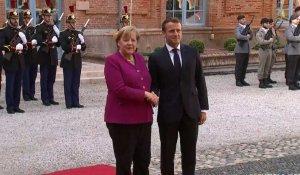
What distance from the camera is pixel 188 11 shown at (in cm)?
2183

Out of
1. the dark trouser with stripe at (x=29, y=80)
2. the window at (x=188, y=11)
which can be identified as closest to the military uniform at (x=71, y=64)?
the dark trouser with stripe at (x=29, y=80)

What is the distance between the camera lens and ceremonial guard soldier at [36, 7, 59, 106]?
1215 centimetres

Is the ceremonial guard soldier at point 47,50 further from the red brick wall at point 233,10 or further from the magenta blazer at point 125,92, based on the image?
the red brick wall at point 233,10

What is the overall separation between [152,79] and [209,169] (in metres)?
1.75

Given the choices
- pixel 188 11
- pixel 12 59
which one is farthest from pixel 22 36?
pixel 188 11

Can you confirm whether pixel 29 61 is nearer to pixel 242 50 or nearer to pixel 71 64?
pixel 71 64

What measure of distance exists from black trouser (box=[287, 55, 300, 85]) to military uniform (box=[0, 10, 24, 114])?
6742 mm

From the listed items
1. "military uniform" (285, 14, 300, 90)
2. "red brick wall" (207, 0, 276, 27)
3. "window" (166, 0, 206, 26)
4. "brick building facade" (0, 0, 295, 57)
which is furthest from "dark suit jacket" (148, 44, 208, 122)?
"red brick wall" (207, 0, 276, 27)

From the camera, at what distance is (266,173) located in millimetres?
6977

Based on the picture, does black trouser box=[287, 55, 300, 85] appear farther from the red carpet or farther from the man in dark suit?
the man in dark suit

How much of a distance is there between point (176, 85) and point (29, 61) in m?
7.10

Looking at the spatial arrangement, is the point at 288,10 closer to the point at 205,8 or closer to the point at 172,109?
the point at 205,8

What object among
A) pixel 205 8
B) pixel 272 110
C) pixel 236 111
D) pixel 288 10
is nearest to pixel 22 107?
pixel 236 111

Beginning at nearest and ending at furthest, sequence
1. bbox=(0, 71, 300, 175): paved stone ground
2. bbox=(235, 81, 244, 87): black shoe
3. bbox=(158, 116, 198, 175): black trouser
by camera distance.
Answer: bbox=(158, 116, 198, 175): black trouser < bbox=(0, 71, 300, 175): paved stone ground < bbox=(235, 81, 244, 87): black shoe
